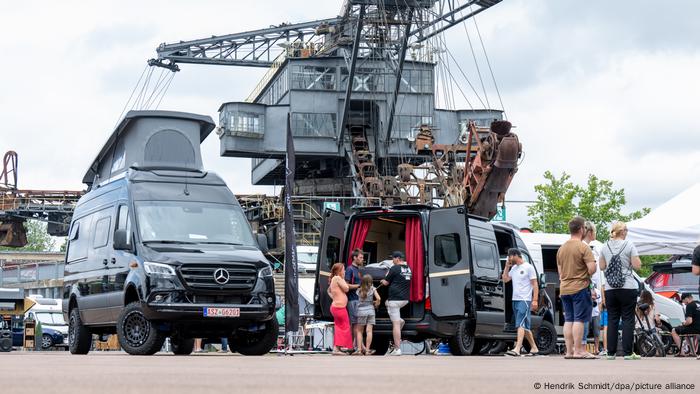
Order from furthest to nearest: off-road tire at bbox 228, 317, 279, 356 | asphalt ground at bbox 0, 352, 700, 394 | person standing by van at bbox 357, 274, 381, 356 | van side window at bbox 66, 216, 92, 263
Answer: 1. person standing by van at bbox 357, 274, 381, 356
2. van side window at bbox 66, 216, 92, 263
3. off-road tire at bbox 228, 317, 279, 356
4. asphalt ground at bbox 0, 352, 700, 394

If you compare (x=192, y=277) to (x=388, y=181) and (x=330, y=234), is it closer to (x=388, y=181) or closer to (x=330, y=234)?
(x=330, y=234)

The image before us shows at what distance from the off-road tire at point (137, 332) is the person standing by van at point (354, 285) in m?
4.04

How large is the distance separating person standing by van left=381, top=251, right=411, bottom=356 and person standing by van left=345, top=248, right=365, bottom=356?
69 centimetres

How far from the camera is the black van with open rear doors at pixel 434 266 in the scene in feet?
66.9

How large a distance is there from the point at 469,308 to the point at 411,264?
4.44ft

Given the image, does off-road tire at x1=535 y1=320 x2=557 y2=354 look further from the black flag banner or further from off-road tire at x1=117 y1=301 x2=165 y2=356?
off-road tire at x1=117 y1=301 x2=165 y2=356

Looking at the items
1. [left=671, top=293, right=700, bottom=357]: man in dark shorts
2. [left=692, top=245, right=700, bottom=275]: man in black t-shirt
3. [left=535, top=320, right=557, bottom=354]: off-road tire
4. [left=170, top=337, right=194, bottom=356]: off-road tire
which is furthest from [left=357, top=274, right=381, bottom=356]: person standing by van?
[left=692, top=245, right=700, bottom=275]: man in black t-shirt

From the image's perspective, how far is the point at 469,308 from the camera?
20.3 metres

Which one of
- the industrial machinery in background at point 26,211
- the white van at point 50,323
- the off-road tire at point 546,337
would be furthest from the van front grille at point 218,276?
the industrial machinery in background at point 26,211

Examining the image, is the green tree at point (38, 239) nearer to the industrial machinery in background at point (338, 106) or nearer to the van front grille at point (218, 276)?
the industrial machinery in background at point (338, 106)

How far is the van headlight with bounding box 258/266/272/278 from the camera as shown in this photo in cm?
1845

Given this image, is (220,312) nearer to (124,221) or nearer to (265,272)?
(265,272)

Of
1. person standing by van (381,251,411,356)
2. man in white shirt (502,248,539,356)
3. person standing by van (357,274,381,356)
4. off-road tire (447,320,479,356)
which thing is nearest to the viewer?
man in white shirt (502,248,539,356)

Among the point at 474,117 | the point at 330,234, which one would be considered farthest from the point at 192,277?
the point at 474,117
